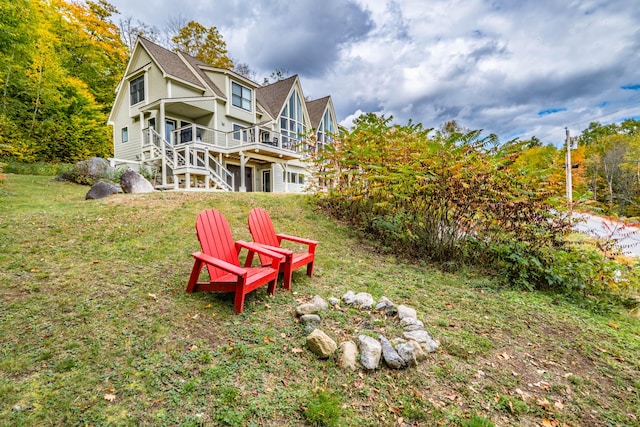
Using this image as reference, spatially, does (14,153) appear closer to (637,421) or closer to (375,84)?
(375,84)

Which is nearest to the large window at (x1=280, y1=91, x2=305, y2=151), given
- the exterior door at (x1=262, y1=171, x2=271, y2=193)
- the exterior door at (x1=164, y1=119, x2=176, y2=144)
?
the exterior door at (x1=262, y1=171, x2=271, y2=193)

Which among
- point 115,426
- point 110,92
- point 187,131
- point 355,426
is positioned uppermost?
point 110,92

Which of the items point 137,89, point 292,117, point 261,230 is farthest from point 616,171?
point 137,89

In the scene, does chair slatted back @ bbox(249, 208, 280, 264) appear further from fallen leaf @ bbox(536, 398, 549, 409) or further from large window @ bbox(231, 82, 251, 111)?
large window @ bbox(231, 82, 251, 111)

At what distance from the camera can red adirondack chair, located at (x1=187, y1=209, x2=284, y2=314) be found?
281 centimetres

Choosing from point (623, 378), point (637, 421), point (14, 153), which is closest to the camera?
point (637, 421)

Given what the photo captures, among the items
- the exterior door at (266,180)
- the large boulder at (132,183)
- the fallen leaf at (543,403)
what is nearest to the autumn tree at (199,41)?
the exterior door at (266,180)

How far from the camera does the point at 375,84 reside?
51.8 ft

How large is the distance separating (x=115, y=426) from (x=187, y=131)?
47.5 ft

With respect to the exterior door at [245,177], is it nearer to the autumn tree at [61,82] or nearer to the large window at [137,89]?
the large window at [137,89]

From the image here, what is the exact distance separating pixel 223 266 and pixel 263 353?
2.88ft

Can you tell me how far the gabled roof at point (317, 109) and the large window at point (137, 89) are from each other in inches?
417

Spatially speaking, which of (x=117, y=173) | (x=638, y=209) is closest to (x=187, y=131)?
(x=117, y=173)

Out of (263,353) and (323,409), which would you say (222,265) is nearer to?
(263,353)
